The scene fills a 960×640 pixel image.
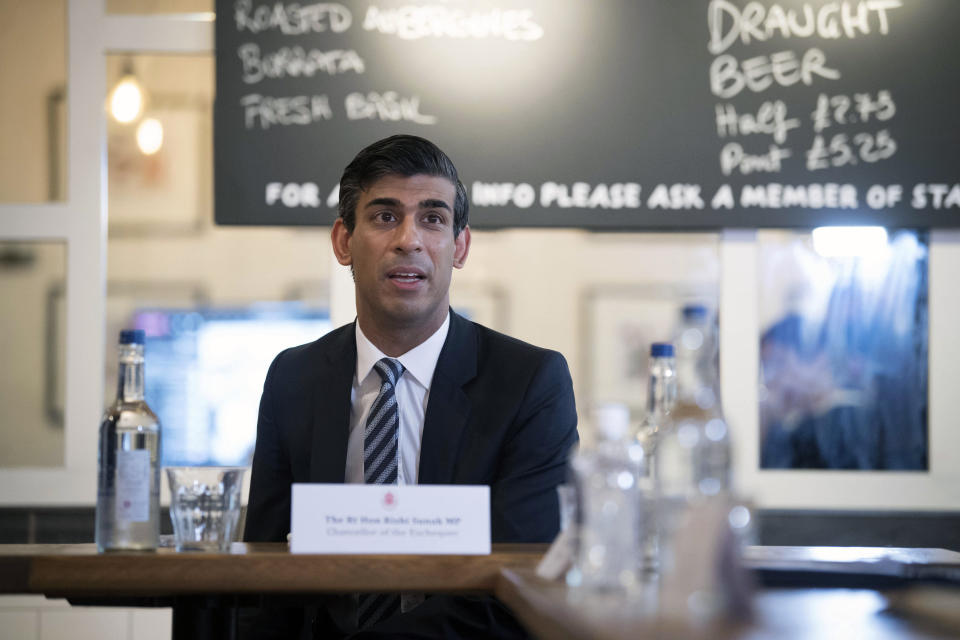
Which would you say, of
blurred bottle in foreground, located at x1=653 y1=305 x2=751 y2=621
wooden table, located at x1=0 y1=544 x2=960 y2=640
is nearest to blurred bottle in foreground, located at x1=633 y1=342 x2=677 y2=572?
wooden table, located at x1=0 y1=544 x2=960 y2=640

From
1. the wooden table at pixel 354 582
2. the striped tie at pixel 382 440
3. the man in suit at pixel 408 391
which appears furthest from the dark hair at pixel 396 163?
the wooden table at pixel 354 582

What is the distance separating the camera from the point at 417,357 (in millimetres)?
1764

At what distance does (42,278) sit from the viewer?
2.79m

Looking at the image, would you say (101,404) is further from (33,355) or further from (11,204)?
(11,204)

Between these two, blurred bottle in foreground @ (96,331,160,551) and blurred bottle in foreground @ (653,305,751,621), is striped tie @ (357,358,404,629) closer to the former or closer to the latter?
blurred bottle in foreground @ (96,331,160,551)

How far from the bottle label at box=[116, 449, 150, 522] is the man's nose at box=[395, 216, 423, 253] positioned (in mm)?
708

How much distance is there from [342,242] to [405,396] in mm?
365

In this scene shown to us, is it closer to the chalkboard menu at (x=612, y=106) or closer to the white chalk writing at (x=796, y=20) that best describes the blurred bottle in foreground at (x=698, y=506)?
the chalkboard menu at (x=612, y=106)

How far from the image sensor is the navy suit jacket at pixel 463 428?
5.06 feet

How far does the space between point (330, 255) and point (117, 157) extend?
0.64 metres

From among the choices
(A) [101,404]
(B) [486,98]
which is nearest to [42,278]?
(A) [101,404]

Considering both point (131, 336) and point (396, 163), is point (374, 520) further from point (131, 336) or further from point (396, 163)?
point (396, 163)

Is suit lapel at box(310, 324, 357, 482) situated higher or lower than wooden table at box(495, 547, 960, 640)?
higher

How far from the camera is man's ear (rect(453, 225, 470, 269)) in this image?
1.95 metres
